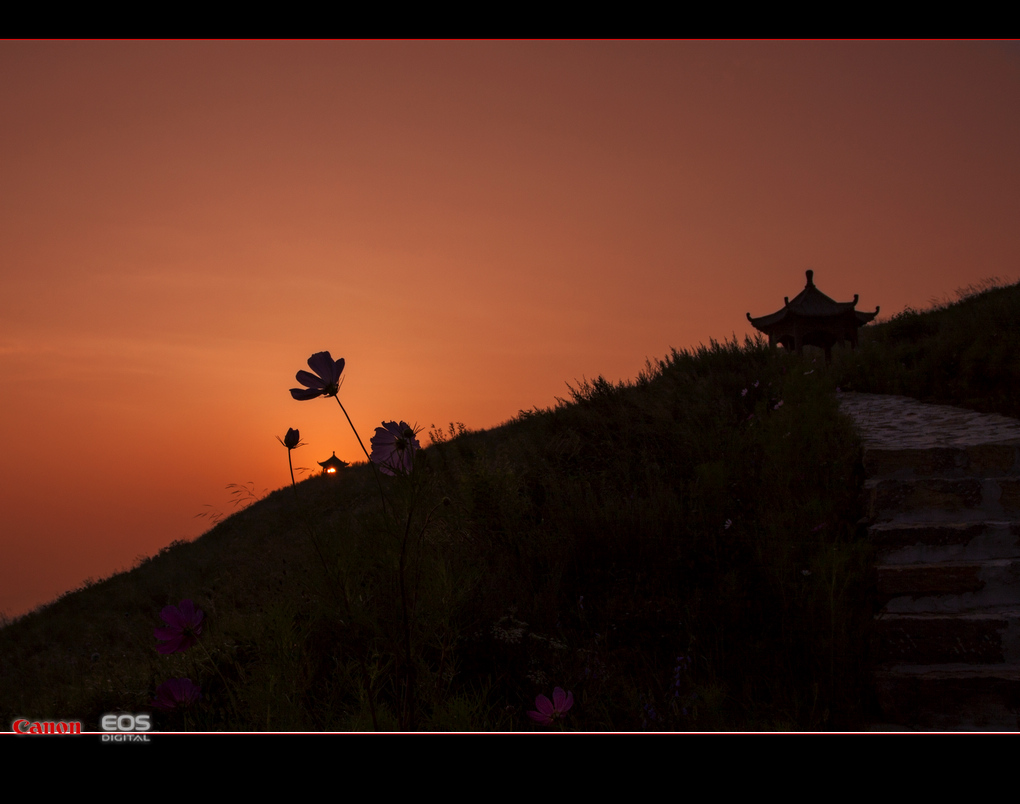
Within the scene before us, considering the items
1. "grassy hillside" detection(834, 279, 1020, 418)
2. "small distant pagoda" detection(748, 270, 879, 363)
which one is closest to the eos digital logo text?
"grassy hillside" detection(834, 279, 1020, 418)

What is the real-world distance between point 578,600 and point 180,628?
2.42 meters

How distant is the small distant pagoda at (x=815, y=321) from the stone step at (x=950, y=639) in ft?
40.6

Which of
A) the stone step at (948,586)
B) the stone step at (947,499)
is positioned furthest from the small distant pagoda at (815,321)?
the stone step at (948,586)

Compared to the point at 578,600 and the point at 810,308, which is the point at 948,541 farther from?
the point at 810,308

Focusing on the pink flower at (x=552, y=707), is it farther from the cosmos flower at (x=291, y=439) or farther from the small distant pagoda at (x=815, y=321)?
the small distant pagoda at (x=815, y=321)

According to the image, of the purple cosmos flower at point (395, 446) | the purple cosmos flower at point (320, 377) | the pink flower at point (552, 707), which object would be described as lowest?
the pink flower at point (552, 707)

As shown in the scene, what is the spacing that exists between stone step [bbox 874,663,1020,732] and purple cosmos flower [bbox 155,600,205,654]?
3.34 metres

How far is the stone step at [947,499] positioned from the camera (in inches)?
184

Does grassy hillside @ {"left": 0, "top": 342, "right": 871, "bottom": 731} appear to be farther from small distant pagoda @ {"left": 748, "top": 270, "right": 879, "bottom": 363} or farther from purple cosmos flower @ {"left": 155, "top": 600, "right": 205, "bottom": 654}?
small distant pagoda @ {"left": 748, "top": 270, "right": 879, "bottom": 363}

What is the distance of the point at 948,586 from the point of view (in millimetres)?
4066

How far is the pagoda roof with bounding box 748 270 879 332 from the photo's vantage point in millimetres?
15461

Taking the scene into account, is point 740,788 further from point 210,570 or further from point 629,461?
point 210,570

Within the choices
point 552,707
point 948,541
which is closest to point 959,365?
point 948,541

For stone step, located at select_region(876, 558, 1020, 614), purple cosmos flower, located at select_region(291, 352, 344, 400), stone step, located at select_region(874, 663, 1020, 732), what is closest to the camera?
purple cosmos flower, located at select_region(291, 352, 344, 400)
